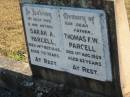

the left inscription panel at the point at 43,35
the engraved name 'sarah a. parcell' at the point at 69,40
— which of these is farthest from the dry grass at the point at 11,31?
the engraved name 'sarah a. parcell' at the point at 69,40

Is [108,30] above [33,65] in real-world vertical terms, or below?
above

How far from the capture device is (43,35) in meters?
5.09

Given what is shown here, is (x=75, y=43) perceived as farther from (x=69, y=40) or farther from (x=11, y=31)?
(x=11, y=31)

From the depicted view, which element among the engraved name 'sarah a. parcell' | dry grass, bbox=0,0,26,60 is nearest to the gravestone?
the engraved name 'sarah a. parcell'

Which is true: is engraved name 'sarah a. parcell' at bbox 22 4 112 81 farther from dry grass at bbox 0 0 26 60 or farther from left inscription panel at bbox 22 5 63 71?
dry grass at bbox 0 0 26 60

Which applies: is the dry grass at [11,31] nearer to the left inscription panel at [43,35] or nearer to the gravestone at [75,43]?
the left inscription panel at [43,35]

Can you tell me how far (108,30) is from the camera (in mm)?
4316

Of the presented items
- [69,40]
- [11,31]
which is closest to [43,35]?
[69,40]

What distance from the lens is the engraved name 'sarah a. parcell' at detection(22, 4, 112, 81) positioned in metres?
4.43

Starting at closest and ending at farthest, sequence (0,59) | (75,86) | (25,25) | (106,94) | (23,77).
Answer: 1. (106,94)
2. (75,86)
3. (25,25)
4. (23,77)
5. (0,59)

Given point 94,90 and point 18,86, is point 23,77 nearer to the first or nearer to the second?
point 18,86

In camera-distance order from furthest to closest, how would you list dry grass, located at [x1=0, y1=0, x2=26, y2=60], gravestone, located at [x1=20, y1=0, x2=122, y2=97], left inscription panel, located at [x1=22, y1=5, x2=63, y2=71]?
1. dry grass, located at [x1=0, y1=0, x2=26, y2=60]
2. left inscription panel, located at [x1=22, y1=5, x2=63, y2=71]
3. gravestone, located at [x1=20, y1=0, x2=122, y2=97]

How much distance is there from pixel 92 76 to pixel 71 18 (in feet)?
2.10

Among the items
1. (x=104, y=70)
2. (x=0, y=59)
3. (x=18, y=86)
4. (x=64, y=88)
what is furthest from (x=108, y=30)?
(x=0, y=59)
